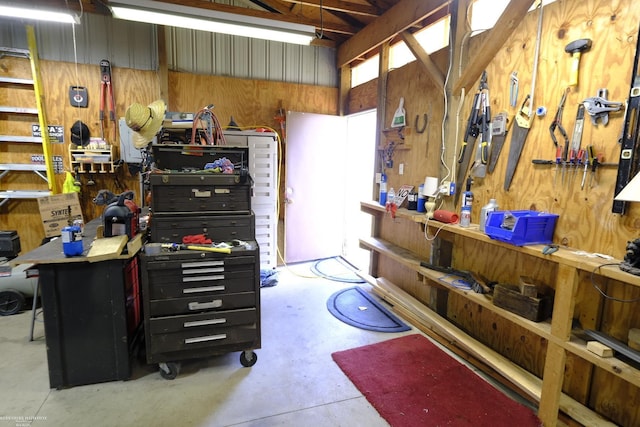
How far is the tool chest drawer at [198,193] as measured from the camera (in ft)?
7.05

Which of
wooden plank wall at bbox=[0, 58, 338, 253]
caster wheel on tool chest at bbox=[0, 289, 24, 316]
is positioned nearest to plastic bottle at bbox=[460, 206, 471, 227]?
wooden plank wall at bbox=[0, 58, 338, 253]

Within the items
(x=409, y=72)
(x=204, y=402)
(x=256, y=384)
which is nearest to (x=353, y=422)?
(x=256, y=384)

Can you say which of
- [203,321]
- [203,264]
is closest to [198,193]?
[203,264]

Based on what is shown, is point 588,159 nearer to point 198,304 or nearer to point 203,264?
point 203,264

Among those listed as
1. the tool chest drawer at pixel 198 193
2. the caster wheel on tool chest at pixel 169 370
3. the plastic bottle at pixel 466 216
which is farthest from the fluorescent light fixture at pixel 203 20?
the caster wheel on tool chest at pixel 169 370

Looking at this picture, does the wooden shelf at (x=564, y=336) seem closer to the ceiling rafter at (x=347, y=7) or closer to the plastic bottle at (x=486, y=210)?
the plastic bottle at (x=486, y=210)

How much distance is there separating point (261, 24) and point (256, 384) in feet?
8.68

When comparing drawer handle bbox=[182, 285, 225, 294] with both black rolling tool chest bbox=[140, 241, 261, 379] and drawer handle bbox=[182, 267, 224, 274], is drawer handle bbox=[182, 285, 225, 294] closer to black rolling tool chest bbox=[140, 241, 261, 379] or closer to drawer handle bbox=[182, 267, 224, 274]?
black rolling tool chest bbox=[140, 241, 261, 379]

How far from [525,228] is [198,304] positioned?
6.47 feet

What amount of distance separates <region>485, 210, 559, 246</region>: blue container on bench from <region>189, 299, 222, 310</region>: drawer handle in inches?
67.7

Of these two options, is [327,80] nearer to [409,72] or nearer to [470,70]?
[409,72]

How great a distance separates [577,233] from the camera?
1843 millimetres

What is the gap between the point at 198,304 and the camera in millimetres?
2143

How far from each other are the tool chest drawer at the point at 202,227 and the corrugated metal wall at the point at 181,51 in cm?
240
